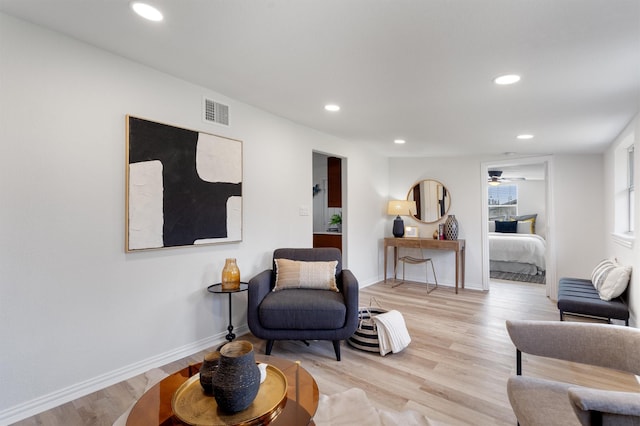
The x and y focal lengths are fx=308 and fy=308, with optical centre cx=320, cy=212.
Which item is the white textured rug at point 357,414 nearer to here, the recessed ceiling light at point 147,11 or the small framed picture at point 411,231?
the recessed ceiling light at point 147,11

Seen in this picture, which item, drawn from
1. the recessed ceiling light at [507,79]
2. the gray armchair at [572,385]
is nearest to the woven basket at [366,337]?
the gray armchair at [572,385]

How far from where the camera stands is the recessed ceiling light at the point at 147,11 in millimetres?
1561

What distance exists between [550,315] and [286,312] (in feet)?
10.6

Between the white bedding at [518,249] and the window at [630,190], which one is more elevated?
the window at [630,190]

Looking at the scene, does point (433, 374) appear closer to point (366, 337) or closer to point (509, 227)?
point (366, 337)

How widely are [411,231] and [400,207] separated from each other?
1.64 feet

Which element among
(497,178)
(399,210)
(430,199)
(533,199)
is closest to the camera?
(399,210)

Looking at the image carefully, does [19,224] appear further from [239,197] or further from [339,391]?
[339,391]

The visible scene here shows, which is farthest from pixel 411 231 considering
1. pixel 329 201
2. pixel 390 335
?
pixel 390 335

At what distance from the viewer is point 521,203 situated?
854 cm

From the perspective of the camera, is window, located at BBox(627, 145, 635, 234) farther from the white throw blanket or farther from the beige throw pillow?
the beige throw pillow

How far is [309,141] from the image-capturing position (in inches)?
149

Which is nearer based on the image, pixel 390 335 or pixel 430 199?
pixel 390 335

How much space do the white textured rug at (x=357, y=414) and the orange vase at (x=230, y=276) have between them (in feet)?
3.64
